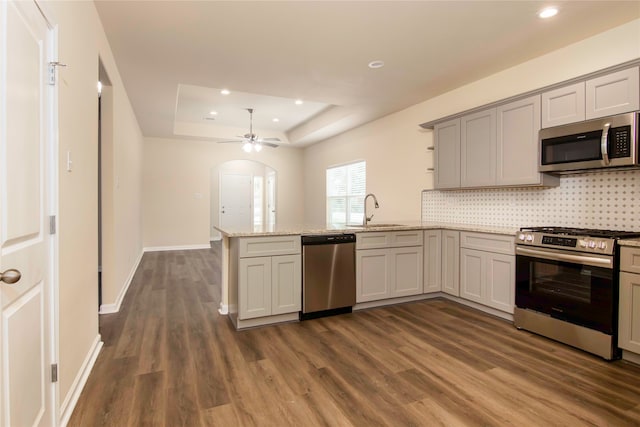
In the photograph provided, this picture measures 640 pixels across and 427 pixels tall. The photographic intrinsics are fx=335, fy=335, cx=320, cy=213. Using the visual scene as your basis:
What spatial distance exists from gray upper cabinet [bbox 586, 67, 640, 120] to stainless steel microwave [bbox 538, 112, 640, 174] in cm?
7

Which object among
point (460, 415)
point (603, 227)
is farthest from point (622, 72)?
point (460, 415)

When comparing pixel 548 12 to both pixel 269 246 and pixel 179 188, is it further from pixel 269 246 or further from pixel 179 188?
pixel 179 188

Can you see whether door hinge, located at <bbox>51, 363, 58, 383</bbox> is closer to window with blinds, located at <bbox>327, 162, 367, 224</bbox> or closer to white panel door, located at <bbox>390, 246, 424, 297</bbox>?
white panel door, located at <bbox>390, 246, 424, 297</bbox>

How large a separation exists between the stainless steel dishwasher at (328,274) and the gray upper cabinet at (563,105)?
210 centimetres

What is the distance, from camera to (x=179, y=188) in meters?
7.73

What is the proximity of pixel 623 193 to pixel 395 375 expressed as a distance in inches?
94.7

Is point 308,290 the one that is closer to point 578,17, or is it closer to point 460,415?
point 460,415

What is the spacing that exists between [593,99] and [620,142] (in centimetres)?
43

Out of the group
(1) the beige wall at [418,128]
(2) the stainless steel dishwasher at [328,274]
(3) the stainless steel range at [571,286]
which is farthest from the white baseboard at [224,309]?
(1) the beige wall at [418,128]

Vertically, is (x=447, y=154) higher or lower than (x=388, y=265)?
higher

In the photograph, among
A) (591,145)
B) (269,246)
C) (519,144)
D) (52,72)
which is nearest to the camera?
(52,72)

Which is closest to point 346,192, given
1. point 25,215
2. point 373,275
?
point 373,275

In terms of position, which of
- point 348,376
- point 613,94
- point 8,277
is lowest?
point 348,376

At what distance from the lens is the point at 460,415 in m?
1.84
